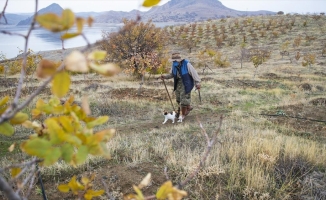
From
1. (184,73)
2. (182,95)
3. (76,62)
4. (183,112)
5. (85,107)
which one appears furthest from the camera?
(183,112)

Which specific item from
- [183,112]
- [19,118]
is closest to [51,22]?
[19,118]

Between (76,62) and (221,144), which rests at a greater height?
(76,62)

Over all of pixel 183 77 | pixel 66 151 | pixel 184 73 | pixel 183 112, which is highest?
pixel 66 151

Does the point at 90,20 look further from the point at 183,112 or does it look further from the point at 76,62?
the point at 183,112

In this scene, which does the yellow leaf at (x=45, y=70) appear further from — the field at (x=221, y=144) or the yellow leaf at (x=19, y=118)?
the field at (x=221, y=144)

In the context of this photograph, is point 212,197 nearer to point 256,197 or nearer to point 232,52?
point 256,197

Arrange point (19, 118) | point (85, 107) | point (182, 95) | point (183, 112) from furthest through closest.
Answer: point (183, 112), point (182, 95), point (19, 118), point (85, 107)

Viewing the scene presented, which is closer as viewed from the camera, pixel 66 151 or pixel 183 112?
pixel 66 151

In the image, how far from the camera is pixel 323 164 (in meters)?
3.38

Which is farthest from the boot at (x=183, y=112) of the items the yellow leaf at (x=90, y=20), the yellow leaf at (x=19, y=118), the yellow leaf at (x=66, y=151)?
the yellow leaf at (x=90, y=20)

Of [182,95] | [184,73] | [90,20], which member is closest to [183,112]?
[182,95]

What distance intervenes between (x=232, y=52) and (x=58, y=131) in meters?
31.2

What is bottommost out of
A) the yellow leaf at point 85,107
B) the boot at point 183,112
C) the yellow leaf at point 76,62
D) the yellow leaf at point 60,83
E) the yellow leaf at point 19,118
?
the boot at point 183,112

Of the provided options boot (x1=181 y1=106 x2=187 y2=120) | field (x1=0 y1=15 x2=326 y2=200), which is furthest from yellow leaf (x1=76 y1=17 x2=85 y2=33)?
boot (x1=181 y1=106 x2=187 y2=120)
